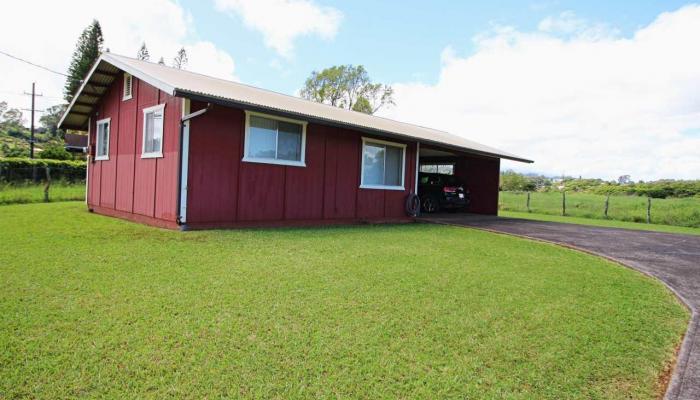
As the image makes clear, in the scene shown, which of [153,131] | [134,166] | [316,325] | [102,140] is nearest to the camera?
[316,325]

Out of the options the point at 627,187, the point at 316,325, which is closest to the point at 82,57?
the point at 316,325

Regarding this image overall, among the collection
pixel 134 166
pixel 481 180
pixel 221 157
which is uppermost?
pixel 481 180

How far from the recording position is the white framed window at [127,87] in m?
9.95

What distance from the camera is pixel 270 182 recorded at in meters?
8.93

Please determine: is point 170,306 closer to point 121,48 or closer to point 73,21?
point 73,21

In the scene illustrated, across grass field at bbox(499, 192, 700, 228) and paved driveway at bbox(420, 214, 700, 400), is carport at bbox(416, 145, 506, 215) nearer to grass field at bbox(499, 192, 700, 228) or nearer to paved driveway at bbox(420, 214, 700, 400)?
grass field at bbox(499, 192, 700, 228)

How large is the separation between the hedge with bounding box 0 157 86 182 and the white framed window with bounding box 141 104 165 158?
1116 centimetres

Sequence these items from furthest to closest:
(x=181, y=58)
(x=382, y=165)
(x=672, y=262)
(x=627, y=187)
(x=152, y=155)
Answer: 1. (x=181, y=58)
2. (x=627, y=187)
3. (x=382, y=165)
4. (x=152, y=155)
5. (x=672, y=262)

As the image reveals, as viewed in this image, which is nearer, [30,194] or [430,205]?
[30,194]

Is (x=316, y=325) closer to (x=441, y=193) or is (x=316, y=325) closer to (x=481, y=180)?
(x=441, y=193)

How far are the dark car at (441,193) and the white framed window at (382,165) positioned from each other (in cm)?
412

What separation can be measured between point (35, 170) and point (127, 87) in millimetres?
11588

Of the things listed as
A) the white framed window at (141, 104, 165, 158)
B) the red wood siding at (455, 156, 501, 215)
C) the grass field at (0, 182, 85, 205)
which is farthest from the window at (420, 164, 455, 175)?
the grass field at (0, 182, 85, 205)

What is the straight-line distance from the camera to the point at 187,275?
448 centimetres
